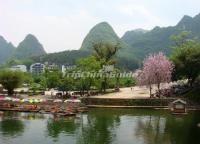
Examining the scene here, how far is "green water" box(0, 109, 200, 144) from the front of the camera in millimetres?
43500

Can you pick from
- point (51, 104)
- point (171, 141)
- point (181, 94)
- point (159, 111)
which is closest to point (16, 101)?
point (51, 104)

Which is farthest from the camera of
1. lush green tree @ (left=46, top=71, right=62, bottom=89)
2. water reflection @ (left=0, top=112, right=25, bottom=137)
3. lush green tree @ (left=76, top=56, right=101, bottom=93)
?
lush green tree @ (left=46, top=71, right=62, bottom=89)

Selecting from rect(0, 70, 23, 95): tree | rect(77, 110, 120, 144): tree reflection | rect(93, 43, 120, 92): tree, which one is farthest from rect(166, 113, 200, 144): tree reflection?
rect(0, 70, 23, 95): tree

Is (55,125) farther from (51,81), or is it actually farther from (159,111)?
(51,81)

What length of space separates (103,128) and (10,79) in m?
44.9

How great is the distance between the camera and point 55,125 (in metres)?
53.0

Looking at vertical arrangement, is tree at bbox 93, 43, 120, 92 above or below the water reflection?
above

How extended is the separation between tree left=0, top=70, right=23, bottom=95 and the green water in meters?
28.0

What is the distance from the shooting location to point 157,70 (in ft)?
257

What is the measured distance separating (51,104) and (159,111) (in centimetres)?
1858

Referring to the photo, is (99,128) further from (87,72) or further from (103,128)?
(87,72)

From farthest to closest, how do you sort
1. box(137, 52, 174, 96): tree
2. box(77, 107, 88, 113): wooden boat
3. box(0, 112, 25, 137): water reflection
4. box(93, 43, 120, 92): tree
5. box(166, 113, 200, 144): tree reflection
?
box(93, 43, 120, 92): tree
box(137, 52, 174, 96): tree
box(77, 107, 88, 113): wooden boat
box(0, 112, 25, 137): water reflection
box(166, 113, 200, 144): tree reflection

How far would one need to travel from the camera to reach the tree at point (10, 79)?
9062 cm

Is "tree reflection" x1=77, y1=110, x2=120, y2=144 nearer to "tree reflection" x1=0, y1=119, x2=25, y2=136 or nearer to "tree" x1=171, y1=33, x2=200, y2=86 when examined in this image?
"tree reflection" x1=0, y1=119, x2=25, y2=136
